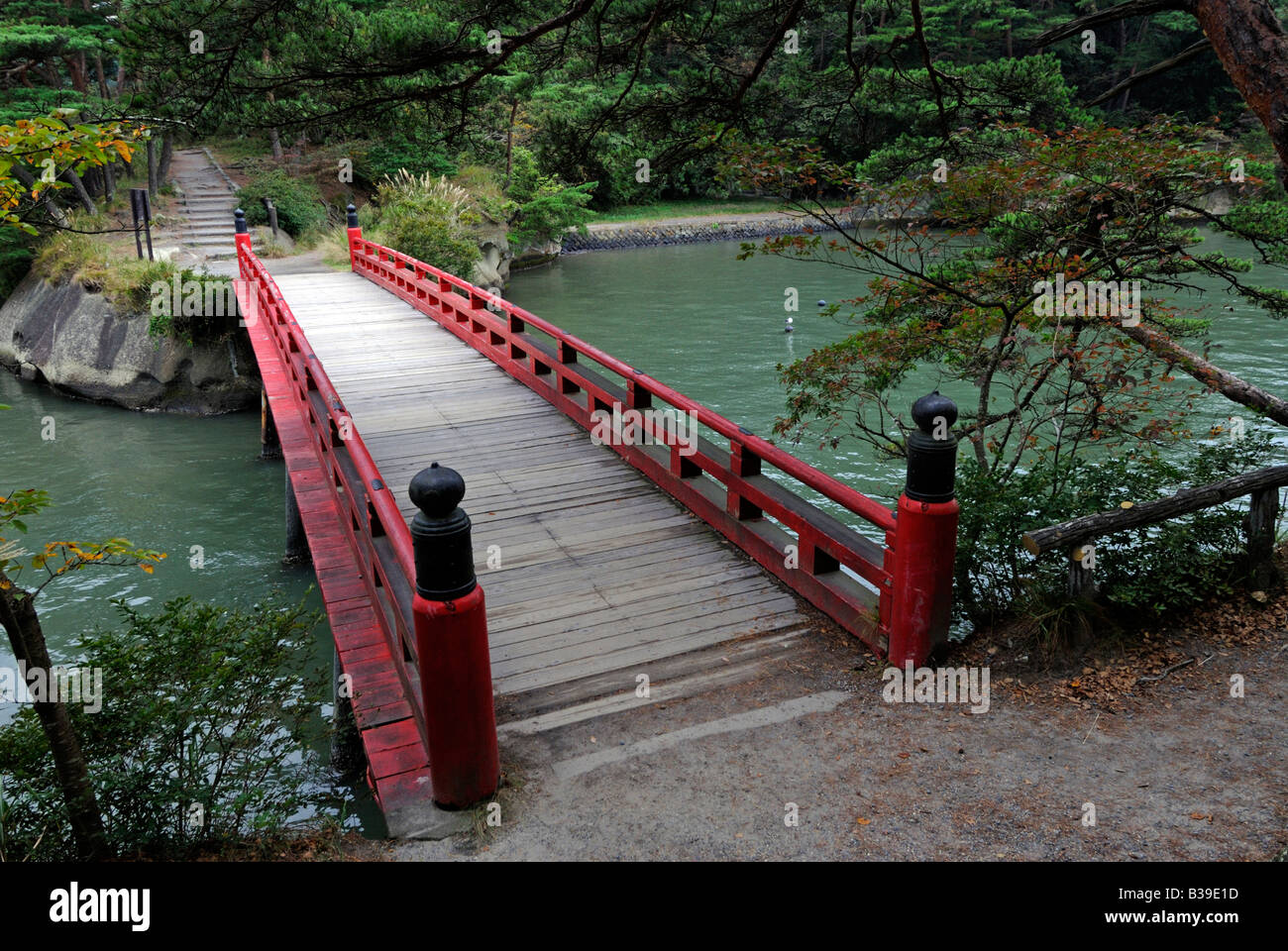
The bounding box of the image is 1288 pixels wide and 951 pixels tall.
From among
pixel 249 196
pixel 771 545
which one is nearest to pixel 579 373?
pixel 771 545

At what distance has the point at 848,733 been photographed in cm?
438

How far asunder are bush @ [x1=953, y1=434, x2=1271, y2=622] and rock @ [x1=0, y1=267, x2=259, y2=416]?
15055 millimetres

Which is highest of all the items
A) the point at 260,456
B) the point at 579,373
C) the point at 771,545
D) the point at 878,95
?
the point at 878,95

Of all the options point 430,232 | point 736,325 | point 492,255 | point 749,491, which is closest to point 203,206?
point 492,255

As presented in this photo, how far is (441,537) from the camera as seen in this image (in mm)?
3648

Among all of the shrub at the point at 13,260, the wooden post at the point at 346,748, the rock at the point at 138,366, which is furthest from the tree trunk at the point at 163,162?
the wooden post at the point at 346,748

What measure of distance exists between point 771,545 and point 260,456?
1142 centimetres

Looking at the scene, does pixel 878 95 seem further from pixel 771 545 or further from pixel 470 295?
pixel 470 295

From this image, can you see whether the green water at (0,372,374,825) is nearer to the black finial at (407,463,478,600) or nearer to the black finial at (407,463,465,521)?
the black finial at (407,463,478,600)

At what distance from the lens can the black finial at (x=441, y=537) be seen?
141 inches

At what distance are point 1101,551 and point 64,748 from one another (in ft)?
16.0

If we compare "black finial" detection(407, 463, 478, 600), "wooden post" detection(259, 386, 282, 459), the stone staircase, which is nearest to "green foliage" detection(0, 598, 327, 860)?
"black finial" detection(407, 463, 478, 600)

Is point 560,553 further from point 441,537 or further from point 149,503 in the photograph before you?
point 149,503

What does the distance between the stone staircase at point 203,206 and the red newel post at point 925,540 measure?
21.1m
